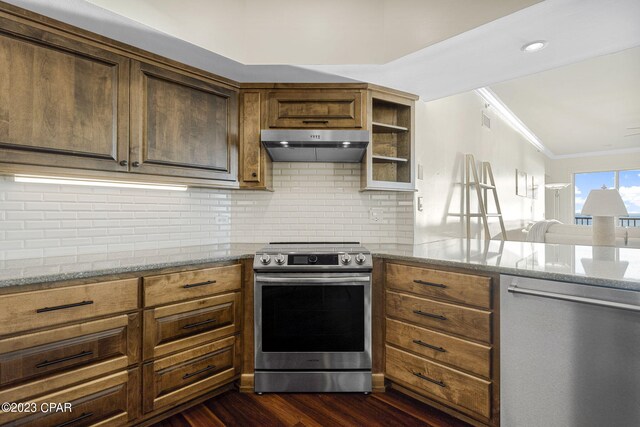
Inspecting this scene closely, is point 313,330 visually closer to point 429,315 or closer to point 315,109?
point 429,315

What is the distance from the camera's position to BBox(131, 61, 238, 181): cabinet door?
191cm

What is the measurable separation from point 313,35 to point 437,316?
6.63ft

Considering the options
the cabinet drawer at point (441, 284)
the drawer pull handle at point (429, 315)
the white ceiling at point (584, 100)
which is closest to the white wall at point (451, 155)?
the white ceiling at point (584, 100)

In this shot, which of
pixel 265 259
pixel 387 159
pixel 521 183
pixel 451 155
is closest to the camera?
pixel 265 259

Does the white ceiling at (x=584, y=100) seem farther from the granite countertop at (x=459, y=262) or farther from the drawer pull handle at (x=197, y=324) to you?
the drawer pull handle at (x=197, y=324)

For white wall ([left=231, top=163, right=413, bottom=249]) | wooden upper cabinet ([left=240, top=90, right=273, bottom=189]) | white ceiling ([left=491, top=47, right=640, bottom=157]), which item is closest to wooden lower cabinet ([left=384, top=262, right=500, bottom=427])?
white wall ([left=231, top=163, right=413, bottom=249])

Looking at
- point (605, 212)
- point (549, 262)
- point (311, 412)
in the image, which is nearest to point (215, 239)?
point (311, 412)

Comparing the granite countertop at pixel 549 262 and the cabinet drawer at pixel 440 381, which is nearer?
the granite countertop at pixel 549 262

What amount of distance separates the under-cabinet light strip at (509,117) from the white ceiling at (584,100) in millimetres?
72

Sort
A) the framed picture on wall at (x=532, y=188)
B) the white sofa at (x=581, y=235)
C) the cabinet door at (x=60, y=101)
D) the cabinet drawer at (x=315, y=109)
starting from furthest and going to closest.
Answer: the framed picture on wall at (x=532, y=188)
the white sofa at (x=581, y=235)
the cabinet drawer at (x=315, y=109)
the cabinet door at (x=60, y=101)

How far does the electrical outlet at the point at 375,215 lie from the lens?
2734 millimetres

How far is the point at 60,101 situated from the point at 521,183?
6.89 meters

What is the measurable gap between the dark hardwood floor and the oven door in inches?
7.6

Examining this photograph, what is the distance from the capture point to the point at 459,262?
168cm
